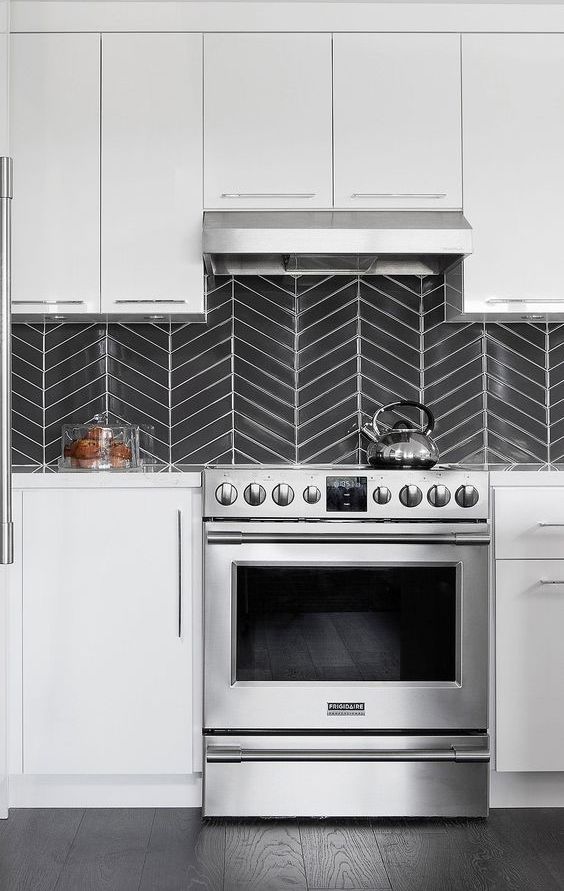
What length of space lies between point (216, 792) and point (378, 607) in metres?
0.70

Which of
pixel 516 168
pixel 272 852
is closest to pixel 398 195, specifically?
pixel 516 168

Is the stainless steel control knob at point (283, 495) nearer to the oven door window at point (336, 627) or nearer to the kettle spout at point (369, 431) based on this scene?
the oven door window at point (336, 627)

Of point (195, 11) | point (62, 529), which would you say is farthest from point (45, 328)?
point (195, 11)

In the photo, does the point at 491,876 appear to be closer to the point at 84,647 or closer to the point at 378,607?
the point at 378,607

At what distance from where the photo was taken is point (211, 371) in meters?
2.99

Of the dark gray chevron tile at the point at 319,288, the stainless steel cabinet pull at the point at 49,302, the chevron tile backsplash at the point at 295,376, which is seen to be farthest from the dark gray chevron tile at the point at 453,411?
the stainless steel cabinet pull at the point at 49,302

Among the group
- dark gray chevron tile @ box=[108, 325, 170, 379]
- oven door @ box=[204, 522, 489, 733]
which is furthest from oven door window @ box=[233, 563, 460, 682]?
dark gray chevron tile @ box=[108, 325, 170, 379]

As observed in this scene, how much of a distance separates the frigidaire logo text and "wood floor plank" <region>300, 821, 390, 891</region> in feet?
1.00

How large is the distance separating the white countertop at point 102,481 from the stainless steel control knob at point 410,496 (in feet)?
1.98

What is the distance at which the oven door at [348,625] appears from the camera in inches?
92.5

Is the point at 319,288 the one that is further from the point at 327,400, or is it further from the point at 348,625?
the point at 348,625

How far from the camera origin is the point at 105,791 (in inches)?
94.3

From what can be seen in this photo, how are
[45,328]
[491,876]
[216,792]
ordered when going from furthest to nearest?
[45,328] < [216,792] < [491,876]

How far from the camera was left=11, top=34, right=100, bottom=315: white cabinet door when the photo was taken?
2.64 m
